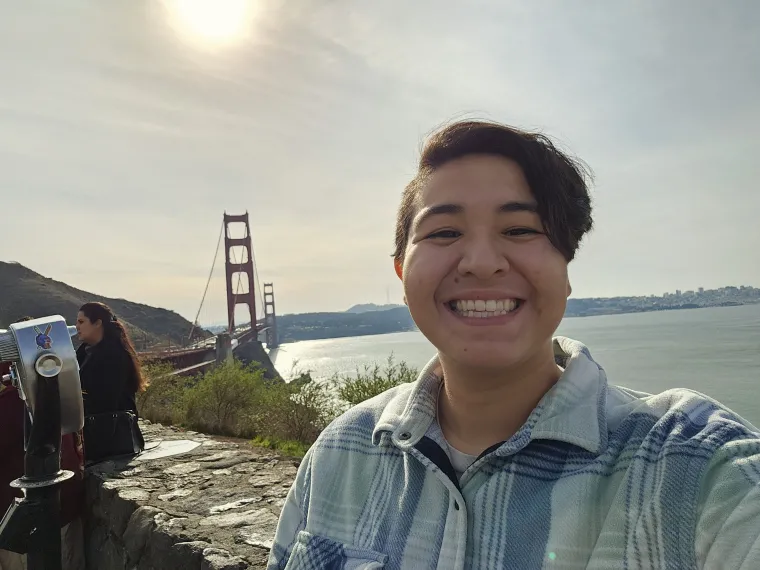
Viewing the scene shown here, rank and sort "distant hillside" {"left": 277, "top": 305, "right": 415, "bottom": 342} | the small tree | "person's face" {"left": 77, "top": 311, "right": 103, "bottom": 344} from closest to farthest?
"person's face" {"left": 77, "top": 311, "right": 103, "bottom": 344} < the small tree < "distant hillside" {"left": 277, "top": 305, "right": 415, "bottom": 342}

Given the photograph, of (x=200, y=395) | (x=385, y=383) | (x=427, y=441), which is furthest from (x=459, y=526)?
(x=200, y=395)

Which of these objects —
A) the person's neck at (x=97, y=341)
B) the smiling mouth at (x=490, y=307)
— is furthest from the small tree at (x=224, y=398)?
the smiling mouth at (x=490, y=307)

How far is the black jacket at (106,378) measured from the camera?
318cm

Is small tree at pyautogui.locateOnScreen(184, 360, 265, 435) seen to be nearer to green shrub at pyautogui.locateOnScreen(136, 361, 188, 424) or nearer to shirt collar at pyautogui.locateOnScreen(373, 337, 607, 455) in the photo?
green shrub at pyautogui.locateOnScreen(136, 361, 188, 424)

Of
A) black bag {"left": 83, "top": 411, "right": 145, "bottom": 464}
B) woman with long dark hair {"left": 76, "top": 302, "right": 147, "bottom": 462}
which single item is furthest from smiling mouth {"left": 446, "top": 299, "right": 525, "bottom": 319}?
black bag {"left": 83, "top": 411, "right": 145, "bottom": 464}

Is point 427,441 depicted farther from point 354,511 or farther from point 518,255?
point 518,255

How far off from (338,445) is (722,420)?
70cm

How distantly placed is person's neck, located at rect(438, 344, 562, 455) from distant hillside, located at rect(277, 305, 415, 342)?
5522 centimetres

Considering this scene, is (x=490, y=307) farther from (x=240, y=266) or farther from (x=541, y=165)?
(x=240, y=266)

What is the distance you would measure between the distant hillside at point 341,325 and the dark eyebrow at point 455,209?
55249mm

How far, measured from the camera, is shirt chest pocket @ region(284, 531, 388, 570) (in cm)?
87

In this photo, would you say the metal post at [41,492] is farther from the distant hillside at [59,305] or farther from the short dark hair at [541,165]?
the distant hillside at [59,305]

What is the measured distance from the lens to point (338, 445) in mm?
1088

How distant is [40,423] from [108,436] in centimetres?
170
